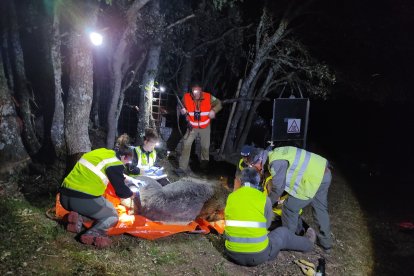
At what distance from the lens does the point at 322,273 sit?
4555 millimetres

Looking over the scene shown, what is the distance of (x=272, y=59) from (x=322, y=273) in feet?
23.7

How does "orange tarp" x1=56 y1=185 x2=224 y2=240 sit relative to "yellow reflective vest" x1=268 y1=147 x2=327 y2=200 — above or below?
below

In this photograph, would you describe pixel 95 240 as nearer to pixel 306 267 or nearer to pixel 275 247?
pixel 275 247

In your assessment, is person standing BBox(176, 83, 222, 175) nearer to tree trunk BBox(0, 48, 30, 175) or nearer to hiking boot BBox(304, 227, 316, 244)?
tree trunk BBox(0, 48, 30, 175)

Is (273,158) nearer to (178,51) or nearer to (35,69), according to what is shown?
(178,51)

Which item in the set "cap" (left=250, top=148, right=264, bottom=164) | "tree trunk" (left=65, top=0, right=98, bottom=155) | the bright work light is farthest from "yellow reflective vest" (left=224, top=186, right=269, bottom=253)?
the bright work light

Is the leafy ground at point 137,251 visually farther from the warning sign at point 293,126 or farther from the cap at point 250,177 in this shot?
the warning sign at point 293,126

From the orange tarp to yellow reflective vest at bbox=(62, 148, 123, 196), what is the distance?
59cm

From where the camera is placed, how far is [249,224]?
13.7 ft

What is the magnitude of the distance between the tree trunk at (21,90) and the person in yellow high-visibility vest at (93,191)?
319cm

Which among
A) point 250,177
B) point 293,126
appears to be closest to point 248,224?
point 250,177

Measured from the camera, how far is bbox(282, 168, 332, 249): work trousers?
16.7 ft

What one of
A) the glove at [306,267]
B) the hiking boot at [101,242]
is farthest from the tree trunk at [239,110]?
the hiking boot at [101,242]

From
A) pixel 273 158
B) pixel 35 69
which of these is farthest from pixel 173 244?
pixel 35 69
